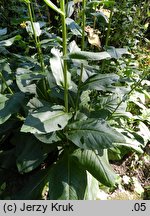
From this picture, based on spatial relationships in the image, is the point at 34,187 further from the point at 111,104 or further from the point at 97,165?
the point at 111,104

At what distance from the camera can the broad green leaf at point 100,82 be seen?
2.19 m

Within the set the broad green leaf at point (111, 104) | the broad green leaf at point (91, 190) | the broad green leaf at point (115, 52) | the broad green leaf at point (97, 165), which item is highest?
the broad green leaf at point (115, 52)

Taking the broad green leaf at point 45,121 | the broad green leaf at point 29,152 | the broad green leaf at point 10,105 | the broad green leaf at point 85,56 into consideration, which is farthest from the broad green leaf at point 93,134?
the broad green leaf at point 85,56

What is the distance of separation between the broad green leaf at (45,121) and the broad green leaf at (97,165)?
1.08 feet

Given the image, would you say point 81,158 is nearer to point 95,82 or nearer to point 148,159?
point 95,82

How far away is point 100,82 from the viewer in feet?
7.29

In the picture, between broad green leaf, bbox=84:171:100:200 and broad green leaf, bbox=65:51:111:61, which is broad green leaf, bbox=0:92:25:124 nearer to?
broad green leaf, bbox=65:51:111:61

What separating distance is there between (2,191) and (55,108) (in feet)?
2.76

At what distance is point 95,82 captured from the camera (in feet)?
7.33

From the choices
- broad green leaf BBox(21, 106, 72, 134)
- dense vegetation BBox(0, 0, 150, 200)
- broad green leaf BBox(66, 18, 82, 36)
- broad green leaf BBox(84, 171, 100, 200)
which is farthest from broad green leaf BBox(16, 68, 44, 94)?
broad green leaf BBox(84, 171, 100, 200)

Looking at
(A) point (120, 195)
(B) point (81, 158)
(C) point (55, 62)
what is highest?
(C) point (55, 62)

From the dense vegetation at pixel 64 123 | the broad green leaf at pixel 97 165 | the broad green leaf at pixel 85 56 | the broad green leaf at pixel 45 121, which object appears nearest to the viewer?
the broad green leaf at pixel 85 56

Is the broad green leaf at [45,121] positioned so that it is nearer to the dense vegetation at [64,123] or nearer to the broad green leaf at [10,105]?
the dense vegetation at [64,123]

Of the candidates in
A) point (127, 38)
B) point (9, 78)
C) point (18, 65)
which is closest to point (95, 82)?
point (9, 78)
